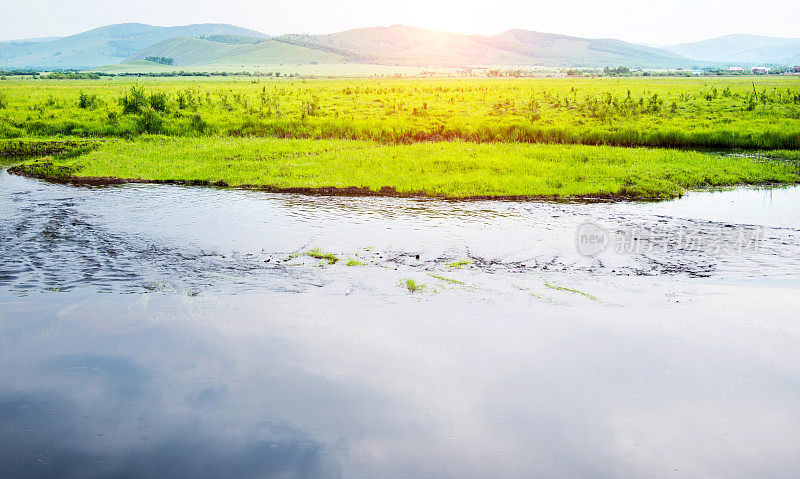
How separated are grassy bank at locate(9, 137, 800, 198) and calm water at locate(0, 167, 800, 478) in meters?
5.52

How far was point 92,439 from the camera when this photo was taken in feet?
29.6

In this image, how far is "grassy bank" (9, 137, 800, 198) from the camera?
25.6 m

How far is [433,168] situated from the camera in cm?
2789

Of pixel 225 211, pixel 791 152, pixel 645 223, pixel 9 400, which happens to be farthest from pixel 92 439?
pixel 791 152

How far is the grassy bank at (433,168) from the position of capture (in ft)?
83.9

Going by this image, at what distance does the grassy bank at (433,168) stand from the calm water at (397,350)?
18.1ft

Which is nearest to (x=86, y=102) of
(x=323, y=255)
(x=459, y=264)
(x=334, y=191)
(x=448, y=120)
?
(x=448, y=120)

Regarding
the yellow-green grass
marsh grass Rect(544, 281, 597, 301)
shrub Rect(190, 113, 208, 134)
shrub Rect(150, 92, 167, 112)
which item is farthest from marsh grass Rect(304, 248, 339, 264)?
shrub Rect(150, 92, 167, 112)

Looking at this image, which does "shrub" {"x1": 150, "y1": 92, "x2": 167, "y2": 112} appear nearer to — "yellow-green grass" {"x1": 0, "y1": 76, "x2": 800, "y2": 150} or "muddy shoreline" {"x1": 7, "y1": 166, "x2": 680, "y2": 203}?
"yellow-green grass" {"x1": 0, "y1": 76, "x2": 800, "y2": 150}

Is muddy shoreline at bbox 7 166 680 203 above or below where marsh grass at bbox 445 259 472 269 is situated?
above

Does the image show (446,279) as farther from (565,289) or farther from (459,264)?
(565,289)

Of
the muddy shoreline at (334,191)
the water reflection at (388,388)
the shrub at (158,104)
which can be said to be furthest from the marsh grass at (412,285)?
the shrub at (158,104)

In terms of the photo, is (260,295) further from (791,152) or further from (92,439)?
(791,152)

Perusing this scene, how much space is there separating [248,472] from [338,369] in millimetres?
3050
